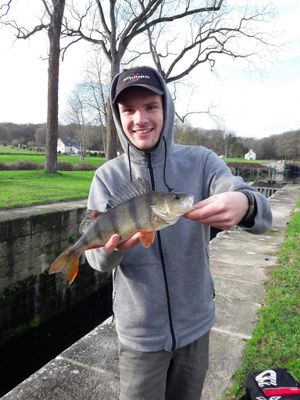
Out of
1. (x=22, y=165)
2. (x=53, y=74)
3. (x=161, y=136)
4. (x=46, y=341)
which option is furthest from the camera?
(x=22, y=165)

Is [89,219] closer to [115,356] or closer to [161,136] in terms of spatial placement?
[161,136]

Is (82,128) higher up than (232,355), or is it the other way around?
(82,128)

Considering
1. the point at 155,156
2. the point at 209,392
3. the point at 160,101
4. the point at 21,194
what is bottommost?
the point at 209,392

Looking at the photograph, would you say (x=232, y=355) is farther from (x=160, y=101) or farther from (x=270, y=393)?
(x=160, y=101)

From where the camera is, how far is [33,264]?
24.8 feet

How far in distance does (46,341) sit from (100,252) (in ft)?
20.6

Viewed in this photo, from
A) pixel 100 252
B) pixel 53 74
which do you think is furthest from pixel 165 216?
pixel 53 74

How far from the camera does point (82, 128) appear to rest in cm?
4425

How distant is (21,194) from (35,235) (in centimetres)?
255

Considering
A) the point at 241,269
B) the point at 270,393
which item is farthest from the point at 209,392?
the point at 241,269

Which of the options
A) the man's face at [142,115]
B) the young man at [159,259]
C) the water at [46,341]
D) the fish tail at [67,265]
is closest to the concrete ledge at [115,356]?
the young man at [159,259]

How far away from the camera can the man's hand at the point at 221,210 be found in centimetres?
179

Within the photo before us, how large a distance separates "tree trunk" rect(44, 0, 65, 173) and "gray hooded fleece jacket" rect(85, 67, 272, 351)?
14274 mm

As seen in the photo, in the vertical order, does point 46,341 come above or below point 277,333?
below
